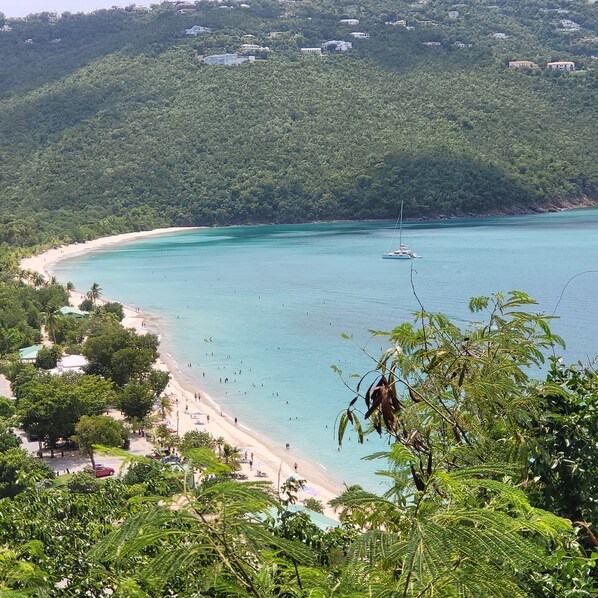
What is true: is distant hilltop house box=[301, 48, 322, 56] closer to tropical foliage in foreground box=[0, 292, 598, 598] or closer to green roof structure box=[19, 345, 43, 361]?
green roof structure box=[19, 345, 43, 361]

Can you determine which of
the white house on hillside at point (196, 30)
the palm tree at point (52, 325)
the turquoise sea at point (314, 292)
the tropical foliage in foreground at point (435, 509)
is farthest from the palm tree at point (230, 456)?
the white house on hillside at point (196, 30)

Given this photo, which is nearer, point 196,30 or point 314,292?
point 314,292

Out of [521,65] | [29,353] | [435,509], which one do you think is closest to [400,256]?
[29,353]

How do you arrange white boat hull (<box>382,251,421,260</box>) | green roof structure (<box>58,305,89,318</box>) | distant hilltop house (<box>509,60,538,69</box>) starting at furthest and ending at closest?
distant hilltop house (<box>509,60,538,69</box>)
white boat hull (<box>382,251,421,260</box>)
green roof structure (<box>58,305,89,318</box>)

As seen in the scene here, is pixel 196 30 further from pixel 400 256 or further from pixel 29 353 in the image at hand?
pixel 29 353

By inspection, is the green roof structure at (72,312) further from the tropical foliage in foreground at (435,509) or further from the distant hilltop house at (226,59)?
the distant hilltop house at (226,59)

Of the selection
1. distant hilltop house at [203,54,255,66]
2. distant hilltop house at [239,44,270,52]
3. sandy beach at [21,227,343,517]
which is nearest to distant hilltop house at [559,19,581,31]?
distant hilltop house at [239,44,270,52]

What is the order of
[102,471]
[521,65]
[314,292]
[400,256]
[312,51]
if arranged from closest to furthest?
1. [102,471]
2. [314,292]
3. [400,256]
4. [521,65]
5. [312,51]
